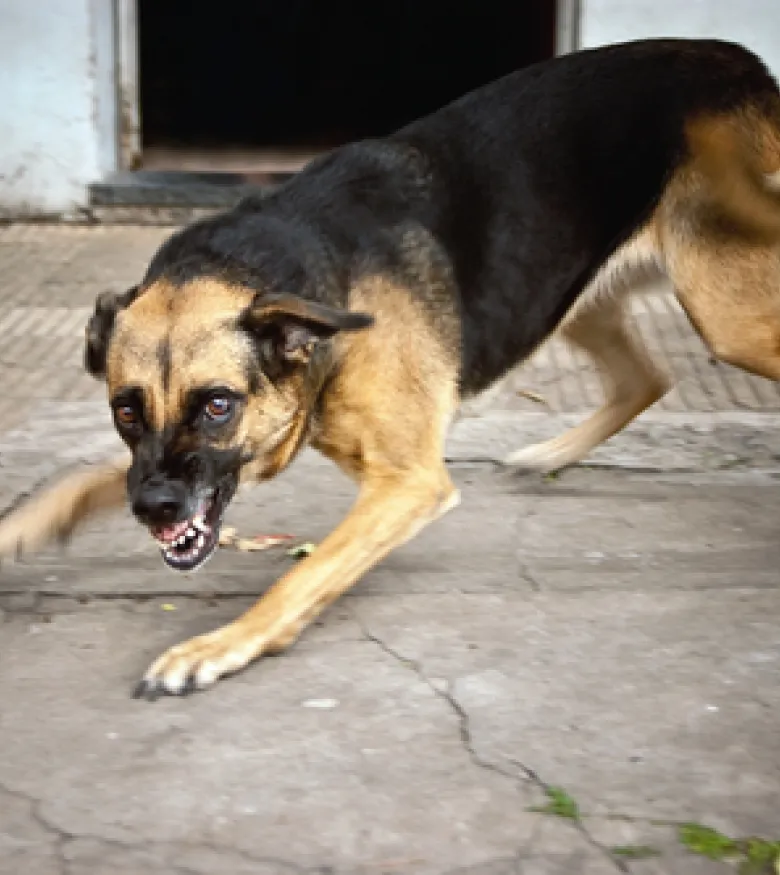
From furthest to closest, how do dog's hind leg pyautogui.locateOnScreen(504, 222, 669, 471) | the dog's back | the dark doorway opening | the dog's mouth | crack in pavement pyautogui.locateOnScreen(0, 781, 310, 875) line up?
the dark doorway opening, dog's hind leg pyautogui.locateOnScreen(504, 222, 669, 471), the dog's back, the dog's mouth, crack in pavement pyautogui.locateOnScreen(0, 781, 310, 875)

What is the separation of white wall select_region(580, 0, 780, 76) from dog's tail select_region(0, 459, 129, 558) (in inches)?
216

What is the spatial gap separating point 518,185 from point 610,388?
1.09 m

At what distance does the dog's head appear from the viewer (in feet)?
9.87

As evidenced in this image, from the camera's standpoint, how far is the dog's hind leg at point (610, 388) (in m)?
4.52

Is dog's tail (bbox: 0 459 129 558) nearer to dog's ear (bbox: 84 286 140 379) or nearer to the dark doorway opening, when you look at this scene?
dog's ear (bbox: 84 286 140 379)

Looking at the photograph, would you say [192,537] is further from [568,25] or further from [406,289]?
[568,25]

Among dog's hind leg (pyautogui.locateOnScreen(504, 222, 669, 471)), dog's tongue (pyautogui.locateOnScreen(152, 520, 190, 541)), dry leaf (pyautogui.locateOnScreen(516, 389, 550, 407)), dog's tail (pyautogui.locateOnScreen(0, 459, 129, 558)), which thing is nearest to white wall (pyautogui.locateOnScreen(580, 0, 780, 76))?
dry leaf (pyautogui.locateOnScreen(516, 389, 550, 407))

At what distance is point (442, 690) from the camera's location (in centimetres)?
302

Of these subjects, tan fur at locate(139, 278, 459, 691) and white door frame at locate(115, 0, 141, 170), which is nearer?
tan fur at locate(139, 278, 459, 691)

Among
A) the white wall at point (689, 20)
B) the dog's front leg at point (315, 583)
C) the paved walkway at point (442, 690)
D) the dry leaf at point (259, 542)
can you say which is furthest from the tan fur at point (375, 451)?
the white wall at point (689, 20)

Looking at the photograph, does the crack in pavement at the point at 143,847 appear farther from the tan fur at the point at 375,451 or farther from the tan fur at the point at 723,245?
the tan fur at the point at 723,245

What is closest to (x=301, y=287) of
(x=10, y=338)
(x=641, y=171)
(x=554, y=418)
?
(x=641, y=171)

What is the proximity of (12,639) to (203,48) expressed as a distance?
10.9 meters

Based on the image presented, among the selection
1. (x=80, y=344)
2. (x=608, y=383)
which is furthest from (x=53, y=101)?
(x=608, y=383)
